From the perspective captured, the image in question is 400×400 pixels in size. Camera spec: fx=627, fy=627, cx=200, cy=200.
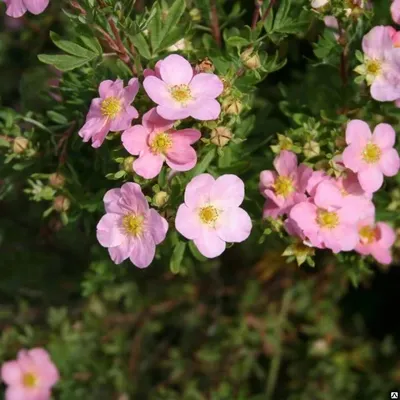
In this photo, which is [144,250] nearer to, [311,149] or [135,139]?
[135,139]

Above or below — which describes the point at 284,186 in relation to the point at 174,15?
below

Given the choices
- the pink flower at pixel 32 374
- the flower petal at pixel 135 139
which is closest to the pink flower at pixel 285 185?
the flower petal at pixel 135 139

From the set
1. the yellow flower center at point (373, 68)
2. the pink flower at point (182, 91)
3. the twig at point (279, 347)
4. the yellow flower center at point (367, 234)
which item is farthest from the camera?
the twig at point (279, 347)

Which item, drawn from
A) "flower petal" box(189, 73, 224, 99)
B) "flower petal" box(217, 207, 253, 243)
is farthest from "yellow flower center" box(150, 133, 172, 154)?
"flower petal" box(217, 207, 253, 243)

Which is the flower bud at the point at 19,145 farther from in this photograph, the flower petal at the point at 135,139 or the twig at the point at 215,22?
the twig at the point at 215,22

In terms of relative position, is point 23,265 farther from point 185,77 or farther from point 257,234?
point 185,77

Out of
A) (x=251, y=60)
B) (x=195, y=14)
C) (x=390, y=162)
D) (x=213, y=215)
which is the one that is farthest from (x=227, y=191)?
(x=195, y=14)
